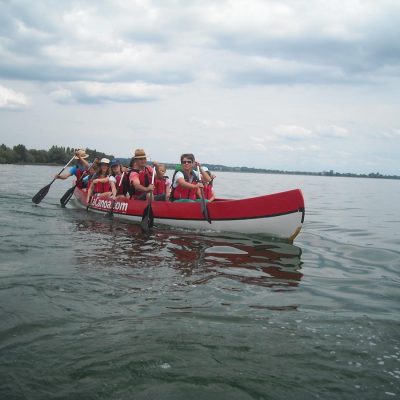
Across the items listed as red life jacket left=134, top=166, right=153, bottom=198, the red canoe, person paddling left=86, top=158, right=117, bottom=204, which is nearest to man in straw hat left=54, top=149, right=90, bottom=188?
person paddling left=86, top=158, right=117, bottom=204

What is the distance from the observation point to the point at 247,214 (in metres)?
9.36

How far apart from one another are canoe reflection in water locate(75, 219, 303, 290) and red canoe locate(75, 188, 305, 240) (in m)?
0.26

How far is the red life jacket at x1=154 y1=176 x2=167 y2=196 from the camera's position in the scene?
39.8ft

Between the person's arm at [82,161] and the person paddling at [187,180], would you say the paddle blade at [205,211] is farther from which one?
the person's arm at [82,161]

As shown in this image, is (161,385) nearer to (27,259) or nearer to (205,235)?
(27,259)

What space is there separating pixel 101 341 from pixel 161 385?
842 millimetres

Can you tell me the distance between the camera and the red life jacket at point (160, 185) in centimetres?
1213

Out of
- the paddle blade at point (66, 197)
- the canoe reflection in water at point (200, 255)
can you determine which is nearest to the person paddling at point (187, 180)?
the canoe reflection in water at point (200, 255)

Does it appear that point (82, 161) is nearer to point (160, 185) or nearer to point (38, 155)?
point (160, 185)

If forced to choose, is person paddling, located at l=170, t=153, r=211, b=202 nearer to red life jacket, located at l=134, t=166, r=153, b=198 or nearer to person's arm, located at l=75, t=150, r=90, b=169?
red life jacket, located at l=134, t=166, r=153, b=198

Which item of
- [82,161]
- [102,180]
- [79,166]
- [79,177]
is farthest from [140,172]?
[79,166]

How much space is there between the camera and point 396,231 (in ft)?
40.3

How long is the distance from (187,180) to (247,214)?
2.13m

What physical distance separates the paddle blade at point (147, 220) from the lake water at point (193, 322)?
2.04 metres
